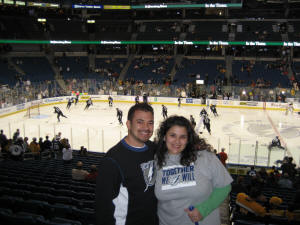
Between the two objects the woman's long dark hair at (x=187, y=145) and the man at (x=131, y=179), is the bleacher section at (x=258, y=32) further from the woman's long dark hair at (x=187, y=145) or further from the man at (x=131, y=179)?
the man at (x=131, y=179)

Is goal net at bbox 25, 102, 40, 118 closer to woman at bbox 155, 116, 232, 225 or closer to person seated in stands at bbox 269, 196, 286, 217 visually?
person seated in stands at bbox 269, 196, 286, 217

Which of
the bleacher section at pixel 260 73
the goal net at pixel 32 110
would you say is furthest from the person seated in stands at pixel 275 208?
the bleacher section at pixel 260 73

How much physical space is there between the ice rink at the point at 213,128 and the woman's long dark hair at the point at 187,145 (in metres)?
9.94

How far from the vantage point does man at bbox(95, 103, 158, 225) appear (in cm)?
252

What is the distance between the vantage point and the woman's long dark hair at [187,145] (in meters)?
2.76

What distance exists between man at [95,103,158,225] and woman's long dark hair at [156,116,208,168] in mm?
94

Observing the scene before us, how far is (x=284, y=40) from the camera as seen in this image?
35.5 meters

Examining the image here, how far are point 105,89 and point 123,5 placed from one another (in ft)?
47.7

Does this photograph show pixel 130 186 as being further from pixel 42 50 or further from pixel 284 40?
pixel 42 50

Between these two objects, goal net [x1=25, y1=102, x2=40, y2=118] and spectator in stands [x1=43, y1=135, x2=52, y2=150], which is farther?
goal net [x1=25, y1=102, x2=40, y2=118]

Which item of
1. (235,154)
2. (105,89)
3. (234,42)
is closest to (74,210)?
(235,154)

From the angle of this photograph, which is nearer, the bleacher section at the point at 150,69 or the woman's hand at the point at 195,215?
the woman's hand at the point at 195,215

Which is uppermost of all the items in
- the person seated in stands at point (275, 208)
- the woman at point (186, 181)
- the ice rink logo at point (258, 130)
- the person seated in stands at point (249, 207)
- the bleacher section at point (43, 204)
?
the woman at point (186, 181)

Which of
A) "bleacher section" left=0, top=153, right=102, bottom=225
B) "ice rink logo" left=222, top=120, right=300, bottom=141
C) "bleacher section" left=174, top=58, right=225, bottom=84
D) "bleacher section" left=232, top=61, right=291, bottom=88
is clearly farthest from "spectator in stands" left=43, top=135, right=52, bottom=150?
"bleacher section" left=232, top=61, right=291, bottom=88
